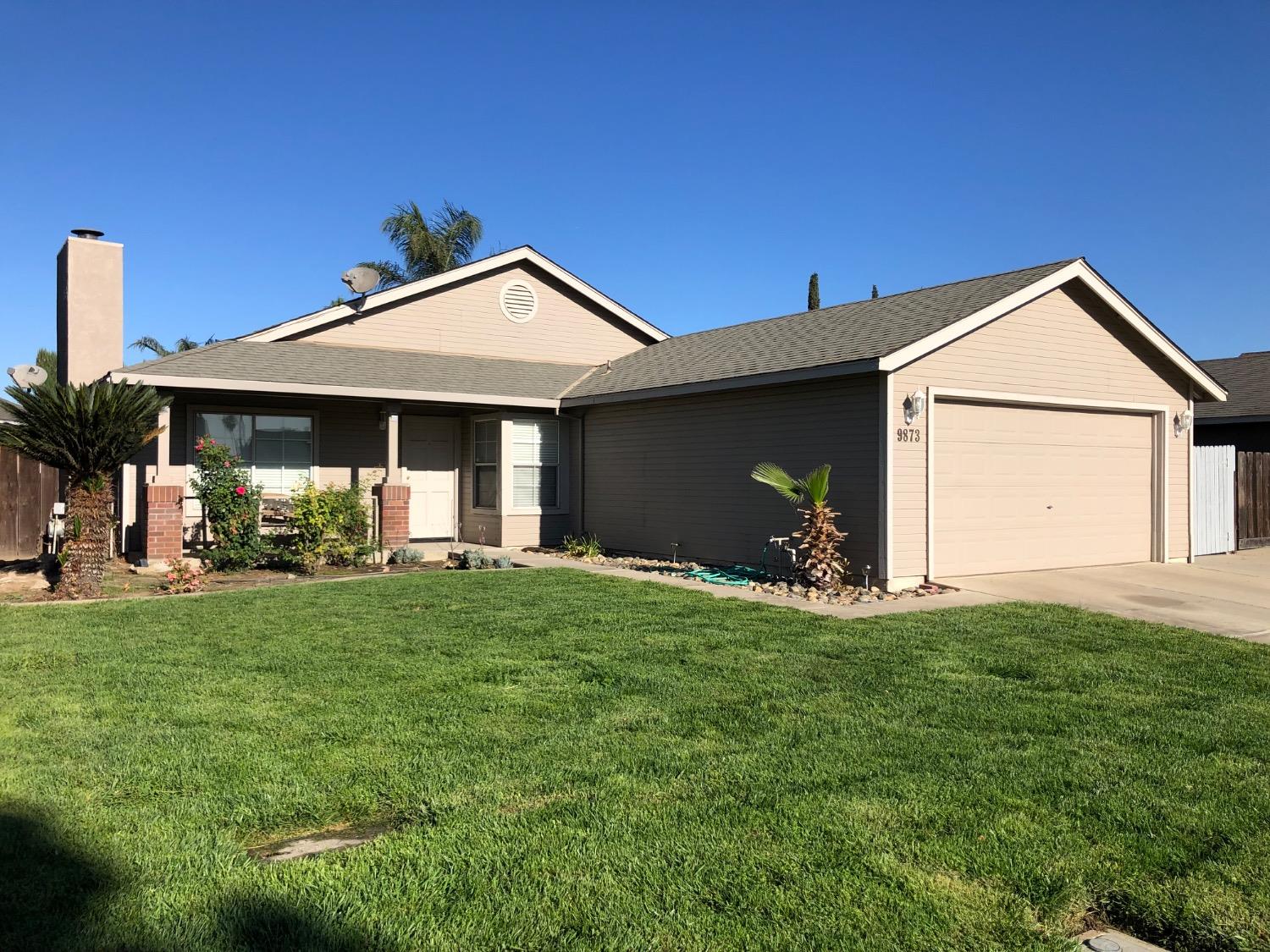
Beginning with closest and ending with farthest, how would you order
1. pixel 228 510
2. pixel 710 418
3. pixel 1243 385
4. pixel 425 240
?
1. pixel 228 510
2. pixel 710 418
3. pixel 1243 385
4. pixel 425 240

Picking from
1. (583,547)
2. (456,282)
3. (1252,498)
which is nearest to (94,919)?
(583,547)

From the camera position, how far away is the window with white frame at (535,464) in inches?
631

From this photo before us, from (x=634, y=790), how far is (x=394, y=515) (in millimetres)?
10731

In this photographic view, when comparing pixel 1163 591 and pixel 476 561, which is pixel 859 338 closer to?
pixel 1163 591

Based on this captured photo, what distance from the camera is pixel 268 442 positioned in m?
15.4

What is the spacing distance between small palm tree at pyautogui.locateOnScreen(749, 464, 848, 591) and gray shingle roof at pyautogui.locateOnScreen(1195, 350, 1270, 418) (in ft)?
40.9

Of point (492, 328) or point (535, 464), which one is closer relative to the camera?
point (535, 464)

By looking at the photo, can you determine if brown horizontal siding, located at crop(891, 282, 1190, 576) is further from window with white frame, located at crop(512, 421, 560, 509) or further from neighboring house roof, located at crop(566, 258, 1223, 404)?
window with white frame, located at crop(512, 421, 560, 509)

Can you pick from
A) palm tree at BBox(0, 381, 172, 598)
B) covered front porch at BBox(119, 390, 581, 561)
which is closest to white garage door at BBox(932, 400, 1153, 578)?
covered front porch at BBox(119, 390, 581, 561)

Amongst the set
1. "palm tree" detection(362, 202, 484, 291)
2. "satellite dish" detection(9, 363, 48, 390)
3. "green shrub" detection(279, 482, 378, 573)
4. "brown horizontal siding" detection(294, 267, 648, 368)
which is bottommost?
"green shrub" detection(279, 482, 378, 573)

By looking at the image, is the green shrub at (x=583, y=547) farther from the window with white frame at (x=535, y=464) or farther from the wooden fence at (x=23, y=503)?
the wooden fence at (x=23, y=503)

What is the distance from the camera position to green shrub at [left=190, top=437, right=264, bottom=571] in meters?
12.9

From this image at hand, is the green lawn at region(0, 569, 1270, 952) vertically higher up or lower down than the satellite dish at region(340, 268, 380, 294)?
lower down

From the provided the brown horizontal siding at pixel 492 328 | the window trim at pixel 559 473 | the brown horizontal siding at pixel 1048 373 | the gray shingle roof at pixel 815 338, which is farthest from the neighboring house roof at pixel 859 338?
the brown horizontal siding at pixel 492 328
